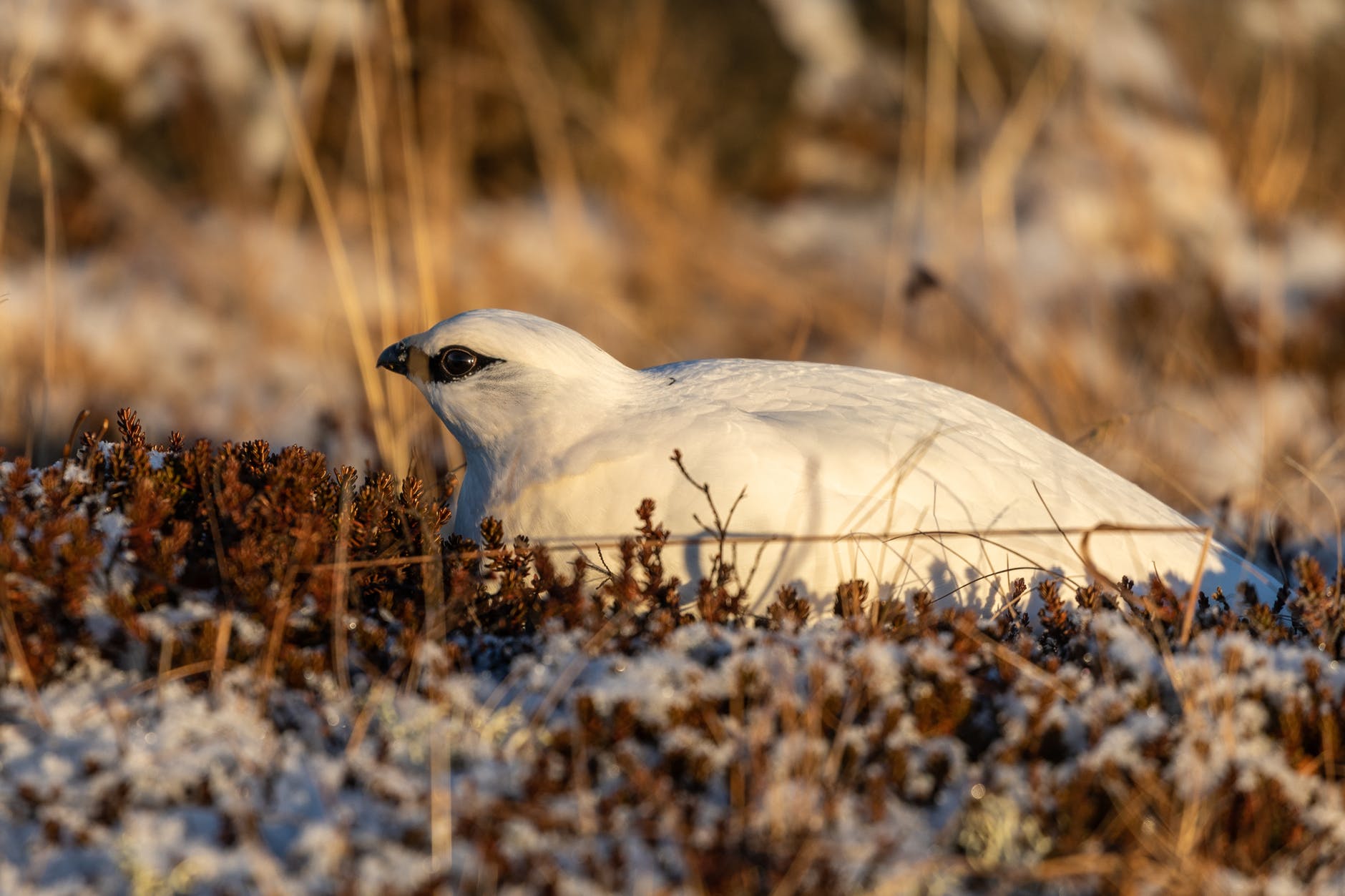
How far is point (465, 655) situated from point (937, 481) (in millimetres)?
1139

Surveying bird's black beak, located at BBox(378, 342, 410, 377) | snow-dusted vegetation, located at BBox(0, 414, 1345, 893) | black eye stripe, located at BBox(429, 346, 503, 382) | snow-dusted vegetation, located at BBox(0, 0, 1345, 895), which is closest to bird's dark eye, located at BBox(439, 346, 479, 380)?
black eye stripe, located at BBox(429, 346, 503, 382)

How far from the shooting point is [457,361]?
2799mm

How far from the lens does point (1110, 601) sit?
2586 mm

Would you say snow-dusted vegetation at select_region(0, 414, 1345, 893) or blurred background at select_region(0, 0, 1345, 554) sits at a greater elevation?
blurred background at select_region(0, 0, 1345, 554)

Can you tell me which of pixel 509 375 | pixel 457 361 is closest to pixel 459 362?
pixel 457 361

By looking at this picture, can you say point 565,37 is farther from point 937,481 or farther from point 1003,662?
point 1003,662

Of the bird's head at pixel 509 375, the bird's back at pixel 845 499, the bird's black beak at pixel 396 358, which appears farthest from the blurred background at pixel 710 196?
the bird's back at pixel 845 499

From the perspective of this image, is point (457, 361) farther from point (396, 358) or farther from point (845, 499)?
point (845, 499)

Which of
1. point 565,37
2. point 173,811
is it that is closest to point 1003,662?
point 173,811

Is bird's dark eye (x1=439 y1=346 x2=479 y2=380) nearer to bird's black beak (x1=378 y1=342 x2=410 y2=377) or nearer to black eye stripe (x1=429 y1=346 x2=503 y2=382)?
black eye stripe (x1=429 y1=346 x2=503 y2=382)

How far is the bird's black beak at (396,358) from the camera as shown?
2941 millimetres

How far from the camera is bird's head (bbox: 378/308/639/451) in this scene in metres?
2.71

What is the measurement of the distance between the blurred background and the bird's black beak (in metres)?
2.37

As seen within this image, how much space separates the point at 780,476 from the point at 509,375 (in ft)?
2.31
